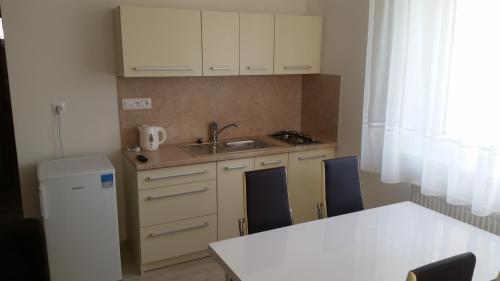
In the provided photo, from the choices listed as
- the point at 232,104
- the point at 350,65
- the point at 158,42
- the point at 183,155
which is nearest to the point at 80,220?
the point at 183,155

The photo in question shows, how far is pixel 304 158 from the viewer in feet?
11.2

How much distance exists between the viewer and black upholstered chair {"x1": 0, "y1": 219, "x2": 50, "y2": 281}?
4.89 feet

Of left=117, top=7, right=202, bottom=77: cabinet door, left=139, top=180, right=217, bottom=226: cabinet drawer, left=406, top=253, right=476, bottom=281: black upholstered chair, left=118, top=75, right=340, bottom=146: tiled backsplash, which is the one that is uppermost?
left=117, top=7, right=202, bottom=77: cabinet door

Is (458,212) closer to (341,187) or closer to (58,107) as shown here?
(341,187)

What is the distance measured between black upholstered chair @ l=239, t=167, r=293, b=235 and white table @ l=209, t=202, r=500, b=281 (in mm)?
234

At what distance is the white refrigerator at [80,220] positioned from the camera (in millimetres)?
2547

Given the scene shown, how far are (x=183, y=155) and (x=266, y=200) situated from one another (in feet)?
3.36

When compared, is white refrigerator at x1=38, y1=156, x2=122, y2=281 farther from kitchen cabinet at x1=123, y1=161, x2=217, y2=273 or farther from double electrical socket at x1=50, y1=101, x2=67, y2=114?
double electrical socket at x1=50, y1=101, x2=67, y2=114

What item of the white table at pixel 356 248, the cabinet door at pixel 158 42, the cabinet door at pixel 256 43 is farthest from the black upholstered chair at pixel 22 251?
the cabinet door at pixel 256 43

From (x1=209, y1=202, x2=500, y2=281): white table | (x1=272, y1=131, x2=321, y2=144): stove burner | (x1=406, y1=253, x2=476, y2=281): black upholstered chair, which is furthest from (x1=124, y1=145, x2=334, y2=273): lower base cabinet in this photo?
(x1=406, y1=253, x2=476, y2=281): black upholstered chair

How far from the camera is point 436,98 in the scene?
2.51 meters

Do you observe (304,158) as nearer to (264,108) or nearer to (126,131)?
(264,108)

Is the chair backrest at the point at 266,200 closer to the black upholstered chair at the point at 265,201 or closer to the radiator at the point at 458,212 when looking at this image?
the black upholstered chair at the point at 265,201

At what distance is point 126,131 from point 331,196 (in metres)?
1.78
